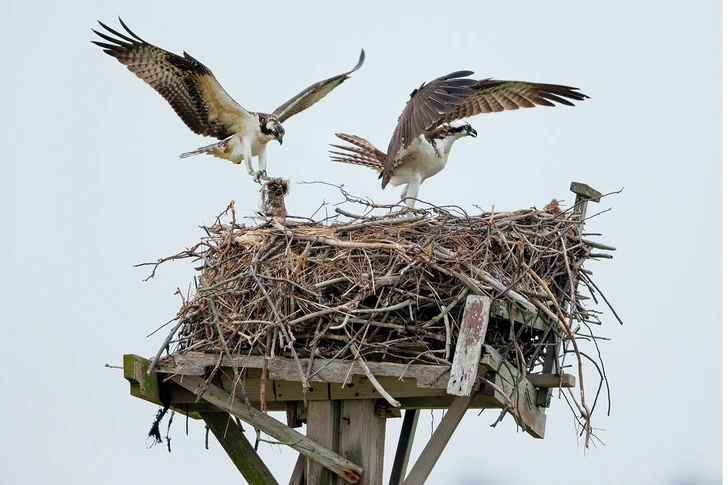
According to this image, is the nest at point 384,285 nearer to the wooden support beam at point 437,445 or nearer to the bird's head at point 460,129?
the wooden support beam at point 437,445

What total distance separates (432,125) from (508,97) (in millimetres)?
1584

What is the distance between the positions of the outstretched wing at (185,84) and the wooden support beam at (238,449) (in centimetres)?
328

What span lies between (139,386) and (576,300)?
2.46m

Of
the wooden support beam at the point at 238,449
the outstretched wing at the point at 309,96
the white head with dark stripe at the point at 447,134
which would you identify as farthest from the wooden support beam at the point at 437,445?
the outstretched wing at the point at 309,96

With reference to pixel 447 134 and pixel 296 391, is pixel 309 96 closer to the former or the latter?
pixel 447 134

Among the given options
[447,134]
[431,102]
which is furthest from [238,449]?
[447,134]

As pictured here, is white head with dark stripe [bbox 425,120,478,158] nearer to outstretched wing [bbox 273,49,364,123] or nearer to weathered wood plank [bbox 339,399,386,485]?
outstretched wing [bbox 273,49,364,123]

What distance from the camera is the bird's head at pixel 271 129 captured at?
8188 millimetres

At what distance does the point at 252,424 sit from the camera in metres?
4.75

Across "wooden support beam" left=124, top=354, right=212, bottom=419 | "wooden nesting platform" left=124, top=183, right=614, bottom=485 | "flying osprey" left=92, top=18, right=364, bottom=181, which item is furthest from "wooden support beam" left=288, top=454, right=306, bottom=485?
"flying osprey" left=92, top=18, right=364, bottom=181

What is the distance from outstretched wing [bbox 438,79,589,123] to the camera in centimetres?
757

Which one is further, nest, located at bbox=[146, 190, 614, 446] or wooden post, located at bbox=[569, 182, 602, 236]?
wooden post, located at bbox=[569, 182, 602, 236]

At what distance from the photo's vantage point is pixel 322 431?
187 inches

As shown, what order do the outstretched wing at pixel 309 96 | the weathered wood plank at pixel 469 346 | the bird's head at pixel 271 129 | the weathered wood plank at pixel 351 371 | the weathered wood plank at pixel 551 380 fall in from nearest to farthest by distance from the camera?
the weathered wood plank at pixel 469 346
the weathered wood plank at pixel 351 371
the weathered wood plank at pixel 551 380
the bird's head at pixel 271 129
the outstretched wing at pixel 309 96
